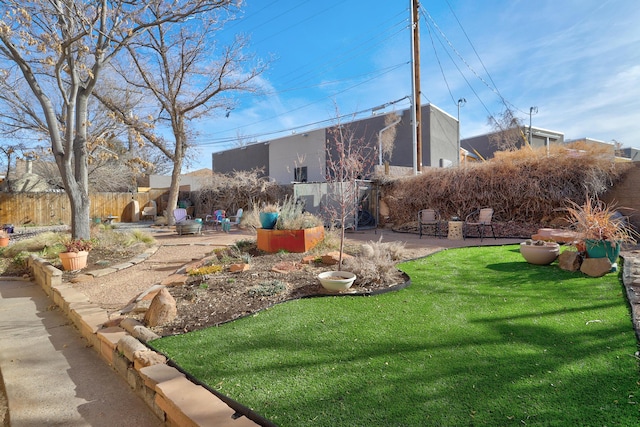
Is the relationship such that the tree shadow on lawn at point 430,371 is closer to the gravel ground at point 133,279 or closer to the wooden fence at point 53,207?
the gravel ground at point 133,279

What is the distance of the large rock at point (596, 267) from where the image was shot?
12.8ft

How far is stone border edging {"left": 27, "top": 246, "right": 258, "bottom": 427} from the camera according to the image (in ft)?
5.27

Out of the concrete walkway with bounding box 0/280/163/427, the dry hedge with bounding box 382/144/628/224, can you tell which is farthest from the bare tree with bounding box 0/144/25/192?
the dry hedge with bounding box 382/144/628/224

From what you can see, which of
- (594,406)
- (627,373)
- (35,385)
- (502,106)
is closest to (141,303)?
(35,385)

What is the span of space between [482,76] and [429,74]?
107 inches

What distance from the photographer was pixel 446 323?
8.74 ft

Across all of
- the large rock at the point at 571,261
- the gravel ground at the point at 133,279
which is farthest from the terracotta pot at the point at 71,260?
the large rock at the point at 571,261

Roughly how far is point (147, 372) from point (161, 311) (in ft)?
2.87

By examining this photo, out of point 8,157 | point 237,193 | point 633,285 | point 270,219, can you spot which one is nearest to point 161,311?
point 270,219

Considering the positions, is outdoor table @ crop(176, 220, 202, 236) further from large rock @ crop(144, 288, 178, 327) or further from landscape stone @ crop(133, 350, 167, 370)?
landscape stone @ crop(133, 350, 167, 370)

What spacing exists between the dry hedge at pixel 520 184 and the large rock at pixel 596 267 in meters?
4.74

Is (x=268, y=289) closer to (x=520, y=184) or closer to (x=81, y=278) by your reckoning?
(x=81, y=278)

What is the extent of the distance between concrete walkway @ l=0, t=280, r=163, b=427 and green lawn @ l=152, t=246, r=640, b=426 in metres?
0.42

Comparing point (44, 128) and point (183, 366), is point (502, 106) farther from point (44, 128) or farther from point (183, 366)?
point (44, 128)
